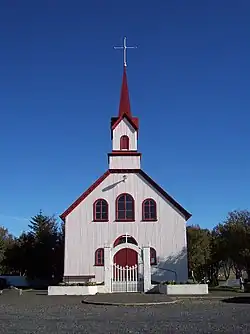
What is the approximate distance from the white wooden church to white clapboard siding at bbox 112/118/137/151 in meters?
0.94

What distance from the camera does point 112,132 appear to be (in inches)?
1668

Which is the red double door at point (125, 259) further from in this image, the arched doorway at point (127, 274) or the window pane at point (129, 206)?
the window pane at point (129, 206)

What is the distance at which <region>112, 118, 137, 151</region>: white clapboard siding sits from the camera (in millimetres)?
42156

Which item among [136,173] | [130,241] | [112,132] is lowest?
[130,241]

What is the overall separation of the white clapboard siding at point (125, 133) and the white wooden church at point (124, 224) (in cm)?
94

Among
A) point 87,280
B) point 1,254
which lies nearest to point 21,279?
point 1,254

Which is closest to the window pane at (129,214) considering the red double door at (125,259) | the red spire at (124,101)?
the red double door at (125,259)

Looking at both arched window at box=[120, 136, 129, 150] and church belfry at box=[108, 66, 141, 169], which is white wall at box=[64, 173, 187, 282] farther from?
Answer: arched window at box=[120, 136, 129, 150]

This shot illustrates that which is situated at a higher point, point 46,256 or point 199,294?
point 46,256

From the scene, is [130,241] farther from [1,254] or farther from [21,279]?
[21,279]

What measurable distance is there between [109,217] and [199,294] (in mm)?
10960

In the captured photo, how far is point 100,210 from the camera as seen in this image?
39.8 metres

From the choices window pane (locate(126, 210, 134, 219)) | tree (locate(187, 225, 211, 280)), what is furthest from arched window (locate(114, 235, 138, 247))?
tree (locate(187, 225, 211, 280))

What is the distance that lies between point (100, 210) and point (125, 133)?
7.52 meters
